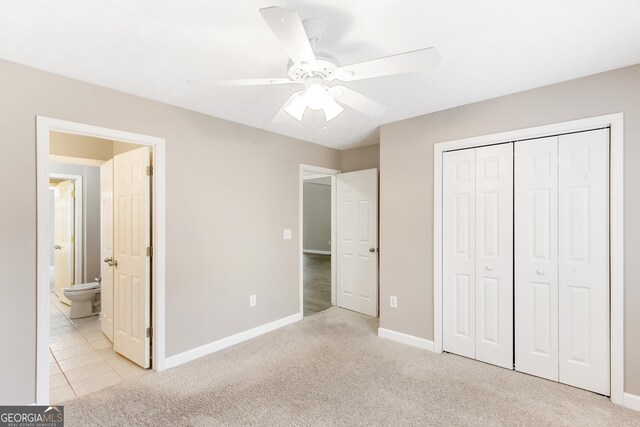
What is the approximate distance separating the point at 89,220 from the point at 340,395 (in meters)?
4.72

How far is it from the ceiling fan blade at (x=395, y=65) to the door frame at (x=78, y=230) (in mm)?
5074

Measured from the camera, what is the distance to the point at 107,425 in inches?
76.2

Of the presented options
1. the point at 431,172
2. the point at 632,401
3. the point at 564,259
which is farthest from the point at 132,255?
the point at 632,401

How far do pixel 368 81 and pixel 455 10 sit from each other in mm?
832

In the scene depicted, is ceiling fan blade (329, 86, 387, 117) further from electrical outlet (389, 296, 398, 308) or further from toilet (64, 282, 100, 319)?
toilet (64, 282, 100, 319)

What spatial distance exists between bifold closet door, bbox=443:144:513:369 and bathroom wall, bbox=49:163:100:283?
5.16 meters

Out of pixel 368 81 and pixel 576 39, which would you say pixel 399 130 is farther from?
pixel 576 39

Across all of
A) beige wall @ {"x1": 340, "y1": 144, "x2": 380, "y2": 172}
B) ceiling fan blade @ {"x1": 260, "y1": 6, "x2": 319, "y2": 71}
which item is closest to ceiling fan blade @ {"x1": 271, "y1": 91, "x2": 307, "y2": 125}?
ceiling fan blade @ {"x1": 260, "y1": 6, "x2": 319, "y2": 71}

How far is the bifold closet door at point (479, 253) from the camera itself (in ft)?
8.66

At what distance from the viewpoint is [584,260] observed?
7.54 feet

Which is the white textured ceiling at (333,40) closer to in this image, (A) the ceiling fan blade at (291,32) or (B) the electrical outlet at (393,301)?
(A) the ceiling fan blade at (291,32)

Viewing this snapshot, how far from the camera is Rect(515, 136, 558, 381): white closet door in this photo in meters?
2.42

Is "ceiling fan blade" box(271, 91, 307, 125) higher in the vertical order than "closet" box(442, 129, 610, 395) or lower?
higher

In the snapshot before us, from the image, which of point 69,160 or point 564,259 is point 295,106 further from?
point 69,160
